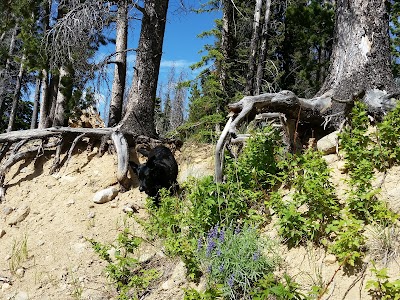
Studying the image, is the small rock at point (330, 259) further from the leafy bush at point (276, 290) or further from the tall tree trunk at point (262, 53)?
the tall tree trunk at point (262, 53)

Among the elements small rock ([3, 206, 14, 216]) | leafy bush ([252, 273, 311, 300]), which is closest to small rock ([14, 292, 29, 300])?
small rock ([3, 206, 14, 216])

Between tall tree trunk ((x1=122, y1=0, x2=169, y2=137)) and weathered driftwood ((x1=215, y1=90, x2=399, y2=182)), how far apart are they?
266 cm

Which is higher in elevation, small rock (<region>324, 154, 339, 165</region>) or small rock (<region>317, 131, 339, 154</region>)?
small rock (<region>317, 131, 339, 154</region>)

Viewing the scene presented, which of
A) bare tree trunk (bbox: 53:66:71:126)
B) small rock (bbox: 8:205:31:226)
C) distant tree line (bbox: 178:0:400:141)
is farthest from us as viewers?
distant tree line (bbox: 178:0:400:141)

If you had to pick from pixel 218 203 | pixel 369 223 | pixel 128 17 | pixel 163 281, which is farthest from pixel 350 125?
pixel 128 17

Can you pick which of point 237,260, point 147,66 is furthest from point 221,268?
point 147,66

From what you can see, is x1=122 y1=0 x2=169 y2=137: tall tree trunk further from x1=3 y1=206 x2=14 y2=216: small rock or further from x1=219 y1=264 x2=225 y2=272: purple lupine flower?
x1=219 y1=264 x2=225 y2=272: purple lupine flower

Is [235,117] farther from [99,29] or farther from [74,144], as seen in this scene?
[99,29]

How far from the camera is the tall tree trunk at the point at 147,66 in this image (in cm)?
694

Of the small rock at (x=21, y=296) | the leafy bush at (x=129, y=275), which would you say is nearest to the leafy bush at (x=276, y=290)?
the leafy bush at (x=129, y=275)

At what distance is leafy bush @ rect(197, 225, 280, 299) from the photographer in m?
3.08

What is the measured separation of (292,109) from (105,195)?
3.06 meters

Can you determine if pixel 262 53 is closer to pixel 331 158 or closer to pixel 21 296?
pixel 331 158

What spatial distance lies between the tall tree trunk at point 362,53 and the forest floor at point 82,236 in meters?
1.15
